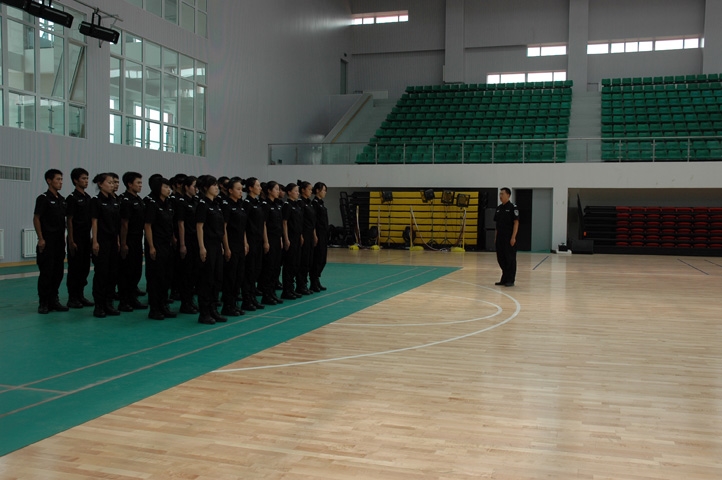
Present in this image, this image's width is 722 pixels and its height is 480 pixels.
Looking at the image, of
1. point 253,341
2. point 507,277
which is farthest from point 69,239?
point 507,277

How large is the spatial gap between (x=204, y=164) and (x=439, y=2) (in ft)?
52.0

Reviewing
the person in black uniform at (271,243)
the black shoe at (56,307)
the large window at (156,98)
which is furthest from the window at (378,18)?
the black shoe at (56,307)

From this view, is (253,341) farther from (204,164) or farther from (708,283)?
(204,164)

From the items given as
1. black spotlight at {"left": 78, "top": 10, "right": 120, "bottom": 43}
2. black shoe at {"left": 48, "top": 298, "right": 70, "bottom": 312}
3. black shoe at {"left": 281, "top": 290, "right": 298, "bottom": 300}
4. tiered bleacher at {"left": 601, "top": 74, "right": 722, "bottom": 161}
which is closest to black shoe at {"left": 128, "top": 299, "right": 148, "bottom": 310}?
black shoe at {"left": 48, "top": 298, "right": 70, "bottom": 312}

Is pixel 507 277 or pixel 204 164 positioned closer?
pixel 507 277

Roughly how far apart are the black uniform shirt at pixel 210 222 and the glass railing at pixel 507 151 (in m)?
15.7

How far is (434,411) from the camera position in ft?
13.6

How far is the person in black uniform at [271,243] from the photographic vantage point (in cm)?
878

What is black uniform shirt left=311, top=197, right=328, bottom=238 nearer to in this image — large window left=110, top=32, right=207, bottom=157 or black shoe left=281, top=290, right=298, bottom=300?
black shoe left=281, top=290, right=298, bottom=300

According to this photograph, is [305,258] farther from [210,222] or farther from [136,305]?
[210,222]

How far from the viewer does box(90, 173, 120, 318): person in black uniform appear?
765 centimetres

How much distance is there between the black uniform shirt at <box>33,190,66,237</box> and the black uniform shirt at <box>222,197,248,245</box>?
6.66 feet

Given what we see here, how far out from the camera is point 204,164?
19.3 metres

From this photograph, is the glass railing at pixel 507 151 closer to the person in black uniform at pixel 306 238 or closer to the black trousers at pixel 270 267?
the person in black uniform at pixel 306 238
